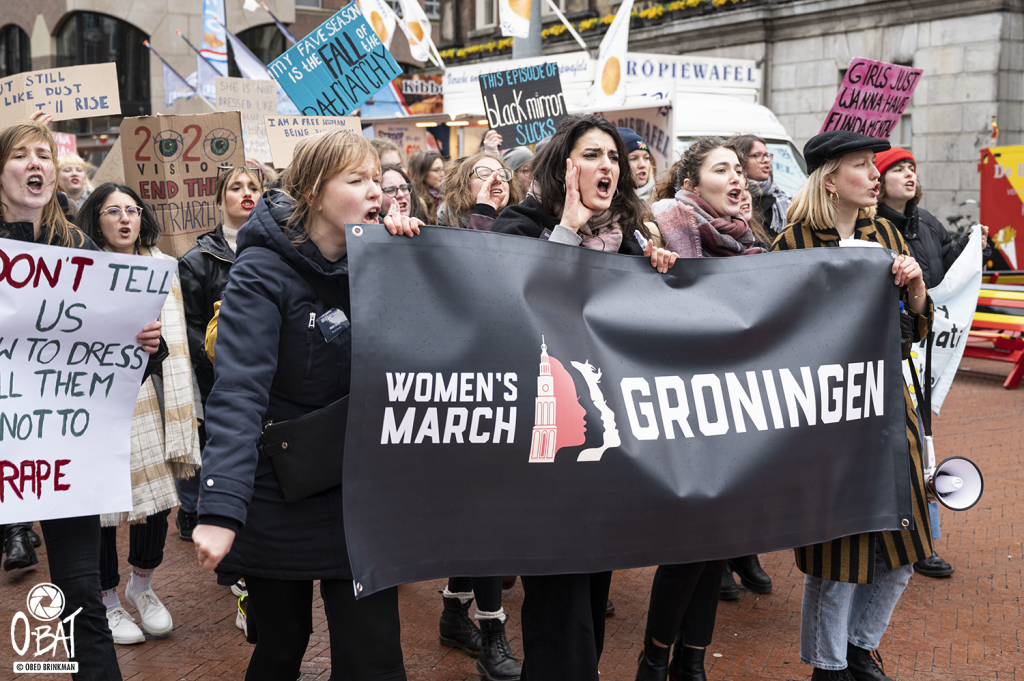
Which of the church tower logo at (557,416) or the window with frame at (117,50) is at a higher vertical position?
the window with frame at (117,50)

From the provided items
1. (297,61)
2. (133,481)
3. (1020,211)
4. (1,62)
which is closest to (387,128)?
(297,61)

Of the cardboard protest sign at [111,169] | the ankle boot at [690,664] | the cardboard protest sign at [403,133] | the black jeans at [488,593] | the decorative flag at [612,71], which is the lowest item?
the ankle boot at [690,664]

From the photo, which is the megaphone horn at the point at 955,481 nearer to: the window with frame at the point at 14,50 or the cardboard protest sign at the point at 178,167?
the cardboard protest sign at the point at 178,167

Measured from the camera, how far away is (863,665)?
3859 mm

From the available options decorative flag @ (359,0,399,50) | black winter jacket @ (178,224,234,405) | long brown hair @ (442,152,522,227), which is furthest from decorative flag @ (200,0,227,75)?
black winter jacket @ (178,224,234,405)

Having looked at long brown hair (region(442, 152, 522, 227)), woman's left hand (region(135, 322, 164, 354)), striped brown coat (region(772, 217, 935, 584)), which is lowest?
striped brown coat (region(772, 217, 935, 584))

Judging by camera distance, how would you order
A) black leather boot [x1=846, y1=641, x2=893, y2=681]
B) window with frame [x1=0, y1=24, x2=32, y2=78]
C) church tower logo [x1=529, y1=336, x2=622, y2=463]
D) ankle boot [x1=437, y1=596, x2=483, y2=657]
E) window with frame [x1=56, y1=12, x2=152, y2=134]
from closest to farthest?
church tower logo [x1=529, y1=336, x2=622, y2=463], black leather boot [x1=846, y1=641, x2=893, y2=681], ankle boot [x1=437, y1=596, x2=483, y2=657], window with frame [x1=56, y1=12, x2=152, y2=134], window with frame [x1=0, y1=24, x2=32, y2=78]

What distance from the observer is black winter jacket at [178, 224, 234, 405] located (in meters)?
4.82

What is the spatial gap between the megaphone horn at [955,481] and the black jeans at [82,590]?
2949mm

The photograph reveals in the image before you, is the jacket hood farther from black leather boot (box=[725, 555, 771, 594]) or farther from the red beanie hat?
the red beanie hat

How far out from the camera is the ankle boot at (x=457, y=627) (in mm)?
4324

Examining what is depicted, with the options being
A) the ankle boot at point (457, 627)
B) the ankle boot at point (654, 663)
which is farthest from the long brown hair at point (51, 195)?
the ankle boot at point (654, 663)

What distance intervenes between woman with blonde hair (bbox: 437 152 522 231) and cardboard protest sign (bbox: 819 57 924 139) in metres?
2.93

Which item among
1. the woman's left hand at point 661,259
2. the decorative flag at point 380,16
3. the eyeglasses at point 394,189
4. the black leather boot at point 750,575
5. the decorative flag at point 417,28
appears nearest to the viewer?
the woman's left hand at point 661,259
